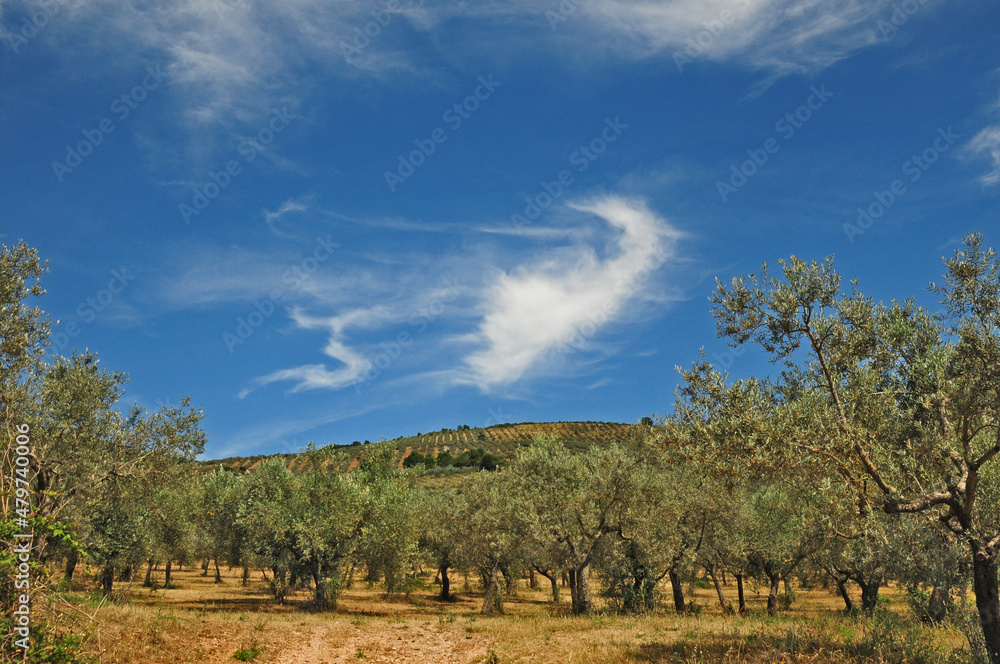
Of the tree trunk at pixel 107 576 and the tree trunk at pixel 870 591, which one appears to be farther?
the tree trunk at pixel 107 576

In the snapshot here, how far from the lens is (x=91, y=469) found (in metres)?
23.9

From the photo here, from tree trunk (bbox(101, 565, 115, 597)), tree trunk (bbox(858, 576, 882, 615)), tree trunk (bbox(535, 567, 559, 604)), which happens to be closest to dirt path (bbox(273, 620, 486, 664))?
tree trunk (bbox(535, 567, 559, 604))

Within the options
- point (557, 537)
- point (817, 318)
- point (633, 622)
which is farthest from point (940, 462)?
point (557, 537)

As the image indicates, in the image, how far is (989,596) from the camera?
14508 millimetres

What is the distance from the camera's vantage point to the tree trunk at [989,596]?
47.2ft

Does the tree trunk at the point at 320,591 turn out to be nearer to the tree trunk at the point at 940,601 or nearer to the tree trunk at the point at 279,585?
the tree trunk at the point at 279,585

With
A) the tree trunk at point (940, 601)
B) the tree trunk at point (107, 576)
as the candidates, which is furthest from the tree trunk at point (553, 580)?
the tree trunk at point (107, 576)

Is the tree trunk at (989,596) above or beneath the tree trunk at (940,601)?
above

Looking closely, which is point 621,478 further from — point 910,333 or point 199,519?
point 199,519

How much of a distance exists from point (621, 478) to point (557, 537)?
6.81 metres

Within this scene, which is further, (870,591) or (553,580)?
(553,580)

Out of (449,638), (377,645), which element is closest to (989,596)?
(449,638)

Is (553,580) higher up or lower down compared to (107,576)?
lower down

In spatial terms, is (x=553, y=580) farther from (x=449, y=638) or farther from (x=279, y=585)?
(x=449, y=638)
